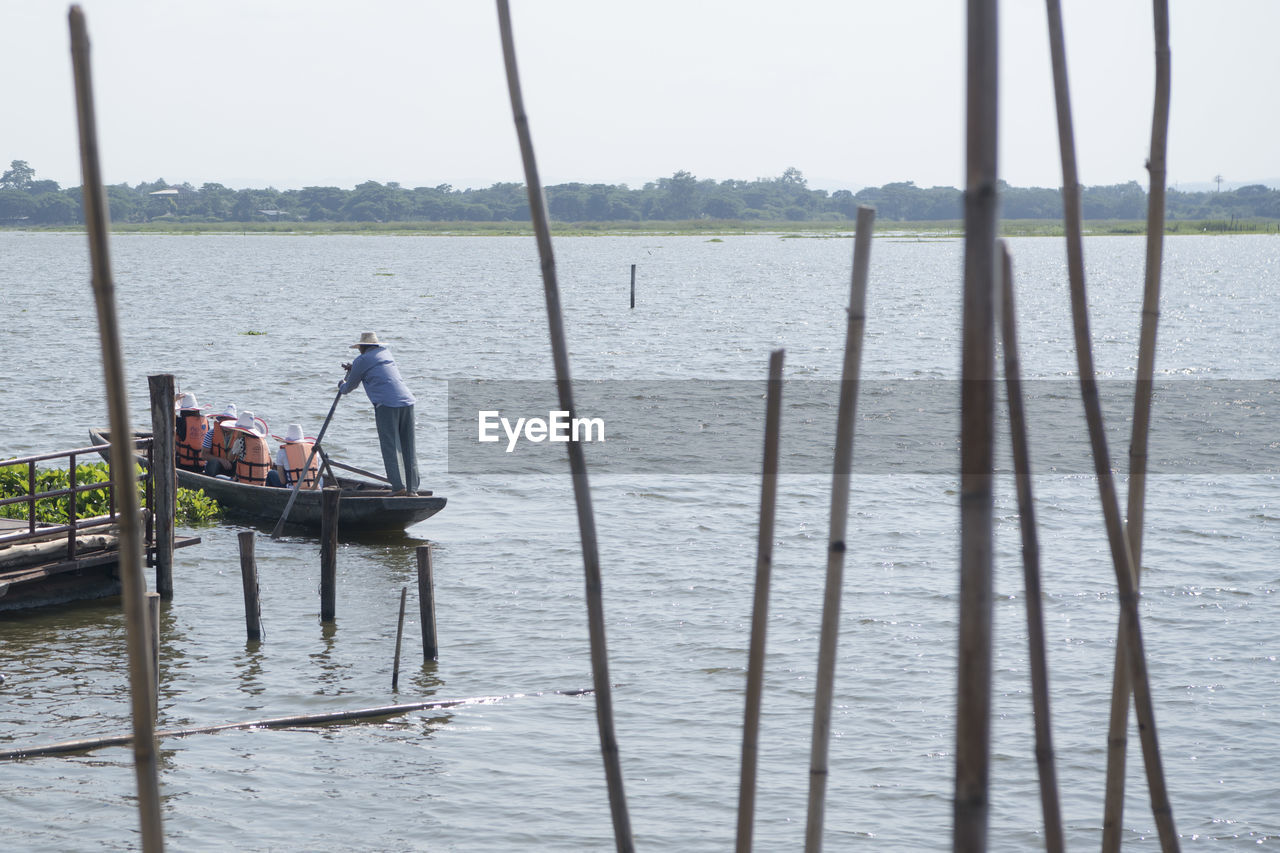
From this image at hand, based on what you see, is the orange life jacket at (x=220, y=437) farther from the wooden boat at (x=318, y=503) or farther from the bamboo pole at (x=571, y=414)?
the bamboo pole at (x=571, y=414)

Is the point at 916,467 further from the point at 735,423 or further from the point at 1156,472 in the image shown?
the point at 735,423

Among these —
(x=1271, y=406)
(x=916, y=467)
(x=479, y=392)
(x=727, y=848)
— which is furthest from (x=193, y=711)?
(x=1271, y=406)

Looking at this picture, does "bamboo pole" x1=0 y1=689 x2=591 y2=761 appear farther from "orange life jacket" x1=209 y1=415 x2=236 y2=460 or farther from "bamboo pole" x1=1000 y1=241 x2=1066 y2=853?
"orange life jacket" x1=209 y1=415 x2=236 y2=460

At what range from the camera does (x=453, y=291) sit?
97.3 meters

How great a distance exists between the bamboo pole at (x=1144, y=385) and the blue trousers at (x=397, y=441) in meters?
15.0

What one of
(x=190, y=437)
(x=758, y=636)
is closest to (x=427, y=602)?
(x=190, y=437)

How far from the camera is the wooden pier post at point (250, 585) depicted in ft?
42.3

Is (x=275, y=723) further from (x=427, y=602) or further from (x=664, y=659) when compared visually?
(x=664, y=659)

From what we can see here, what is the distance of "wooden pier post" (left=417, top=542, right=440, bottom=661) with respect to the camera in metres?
12.6

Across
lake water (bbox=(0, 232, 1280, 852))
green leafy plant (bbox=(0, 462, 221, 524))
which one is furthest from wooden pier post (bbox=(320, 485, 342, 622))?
green leafy plant (bbox=(0, 462, 221, 524))

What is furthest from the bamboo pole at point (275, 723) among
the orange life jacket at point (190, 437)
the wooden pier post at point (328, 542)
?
the orange life jacket at point (190, 437)

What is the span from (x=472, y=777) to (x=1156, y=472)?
20.5 m

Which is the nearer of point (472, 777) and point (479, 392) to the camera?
point (472, 777)

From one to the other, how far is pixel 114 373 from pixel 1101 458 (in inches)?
90.9
